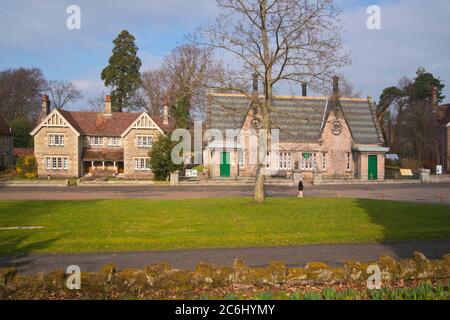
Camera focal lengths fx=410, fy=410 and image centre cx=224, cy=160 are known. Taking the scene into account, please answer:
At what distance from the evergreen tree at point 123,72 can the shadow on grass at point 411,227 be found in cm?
5240

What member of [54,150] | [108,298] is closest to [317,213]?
[108,298]

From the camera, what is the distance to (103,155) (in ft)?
168

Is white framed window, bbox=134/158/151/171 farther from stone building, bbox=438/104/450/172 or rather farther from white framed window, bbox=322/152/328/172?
stone building, bbox=438/104/450/172

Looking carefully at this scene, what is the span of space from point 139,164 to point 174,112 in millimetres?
9866

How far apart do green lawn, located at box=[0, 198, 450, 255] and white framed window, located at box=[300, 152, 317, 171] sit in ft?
81.4

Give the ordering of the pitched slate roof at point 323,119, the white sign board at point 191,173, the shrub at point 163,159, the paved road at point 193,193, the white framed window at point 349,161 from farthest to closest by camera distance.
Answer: the white framed window at point 349,161 → the pitched slate roof at point 323,119 → the white sign board at point 191,173 → the shrub at point 163,159 → the paved road at point 193,193

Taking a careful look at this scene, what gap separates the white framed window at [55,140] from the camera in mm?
49031

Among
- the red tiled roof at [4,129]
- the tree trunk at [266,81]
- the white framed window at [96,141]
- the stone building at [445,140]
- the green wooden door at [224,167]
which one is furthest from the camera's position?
the red tiled roof at [4,129]

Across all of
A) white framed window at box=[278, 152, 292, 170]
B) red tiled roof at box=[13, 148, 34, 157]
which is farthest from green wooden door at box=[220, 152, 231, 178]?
red tiled roof at box=[13, 148, 34, 157]

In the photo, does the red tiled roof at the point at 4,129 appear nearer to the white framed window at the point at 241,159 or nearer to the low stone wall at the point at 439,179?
the white framed window at the point at 241,159

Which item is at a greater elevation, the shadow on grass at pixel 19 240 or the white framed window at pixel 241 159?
the white framed window at pixel 241 159

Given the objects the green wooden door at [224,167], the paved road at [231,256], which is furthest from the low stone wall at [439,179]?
the paved road at [231,256]

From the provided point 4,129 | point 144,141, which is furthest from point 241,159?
point 4,129

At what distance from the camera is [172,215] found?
58.5 feet
